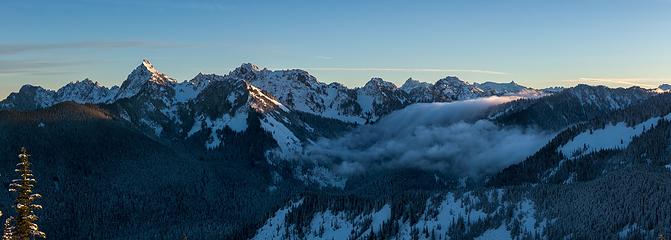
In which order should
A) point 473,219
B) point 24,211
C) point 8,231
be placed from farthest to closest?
point 473,219 < point 24,211 < point 8,231

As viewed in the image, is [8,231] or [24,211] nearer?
[8,231]

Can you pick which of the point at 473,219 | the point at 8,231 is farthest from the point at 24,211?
the point at 473,219

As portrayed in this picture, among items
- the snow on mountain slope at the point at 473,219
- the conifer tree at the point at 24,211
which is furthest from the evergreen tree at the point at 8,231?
the snow on mountain slope at the point at 473,219

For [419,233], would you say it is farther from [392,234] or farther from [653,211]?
[653,211]

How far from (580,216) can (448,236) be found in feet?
119

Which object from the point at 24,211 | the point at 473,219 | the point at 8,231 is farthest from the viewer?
the point at 473,219

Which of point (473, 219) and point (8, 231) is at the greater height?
point (8, 231)

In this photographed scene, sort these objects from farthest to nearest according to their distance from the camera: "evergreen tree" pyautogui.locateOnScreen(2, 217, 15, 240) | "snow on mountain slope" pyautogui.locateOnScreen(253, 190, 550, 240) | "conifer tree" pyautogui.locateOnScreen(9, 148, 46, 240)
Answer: "snow on mountain slope" pyautogui.locateOnScreen(253, 190, 550, 240), "conifer tree" pyautogui.locateOnScreen(9, 148, 46, 240), "evergreen tree" pyautogui.locateOnScreen(2, 217, 15, 240)

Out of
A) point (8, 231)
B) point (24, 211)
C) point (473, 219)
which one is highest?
point (24, 211)

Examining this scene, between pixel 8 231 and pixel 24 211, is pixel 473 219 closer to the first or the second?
pixel 24 211

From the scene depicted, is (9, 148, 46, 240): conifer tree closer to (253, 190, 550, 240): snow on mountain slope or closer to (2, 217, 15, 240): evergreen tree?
(2, 217, 15, 240): evergreen tree

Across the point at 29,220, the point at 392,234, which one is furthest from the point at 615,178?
the point at 29,220

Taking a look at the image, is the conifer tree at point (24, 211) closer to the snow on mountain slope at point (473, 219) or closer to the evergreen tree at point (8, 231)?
the evergreen tree at point (8, 231)

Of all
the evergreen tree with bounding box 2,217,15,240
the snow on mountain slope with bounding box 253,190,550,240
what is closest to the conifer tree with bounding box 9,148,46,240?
the evergreen tree with bounding box 2,217,15,240
